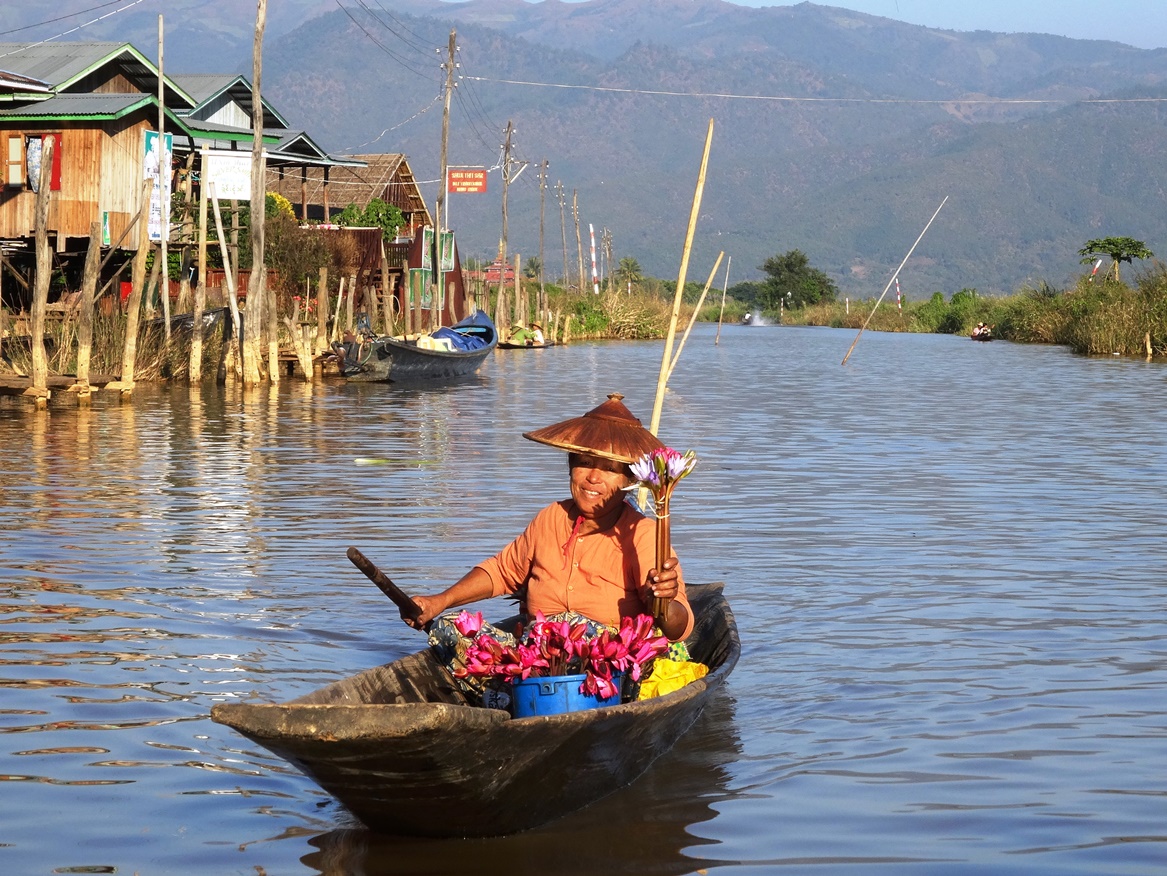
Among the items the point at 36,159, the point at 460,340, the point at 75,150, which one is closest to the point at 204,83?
the point at 75,150

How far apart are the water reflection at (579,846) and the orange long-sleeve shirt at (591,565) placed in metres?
0.73

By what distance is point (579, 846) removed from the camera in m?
5.24

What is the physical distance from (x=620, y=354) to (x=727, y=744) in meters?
38.5

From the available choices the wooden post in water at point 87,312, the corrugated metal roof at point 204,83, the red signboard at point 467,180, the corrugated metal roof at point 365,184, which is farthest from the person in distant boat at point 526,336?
the wooden post in water at point 87,312

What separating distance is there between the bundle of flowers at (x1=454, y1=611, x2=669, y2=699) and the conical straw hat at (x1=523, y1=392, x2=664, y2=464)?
0.64 meters

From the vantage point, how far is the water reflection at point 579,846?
5.03m

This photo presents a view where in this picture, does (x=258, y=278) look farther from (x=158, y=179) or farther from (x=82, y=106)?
(x=82, y=106)

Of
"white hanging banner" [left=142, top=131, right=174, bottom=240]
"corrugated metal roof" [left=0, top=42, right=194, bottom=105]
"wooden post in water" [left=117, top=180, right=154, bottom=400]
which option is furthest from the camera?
"corrugated metal roof" [left=0, top=42, right=194, bottom=105]

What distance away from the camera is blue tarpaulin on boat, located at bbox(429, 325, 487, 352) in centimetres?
3098

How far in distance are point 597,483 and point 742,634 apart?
2.51m

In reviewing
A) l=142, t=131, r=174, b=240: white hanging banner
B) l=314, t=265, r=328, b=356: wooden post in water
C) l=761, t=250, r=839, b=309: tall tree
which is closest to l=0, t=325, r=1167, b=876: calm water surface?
l=142, t=131, r=174, b=240: white hanging banner

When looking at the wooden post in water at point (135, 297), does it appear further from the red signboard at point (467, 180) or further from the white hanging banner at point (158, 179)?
the red signboard at point (467, 180)

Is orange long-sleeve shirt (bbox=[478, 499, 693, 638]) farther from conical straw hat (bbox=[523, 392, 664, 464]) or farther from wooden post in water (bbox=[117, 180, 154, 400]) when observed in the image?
wooden post in water (bbox=[117, 180, 154, 400])

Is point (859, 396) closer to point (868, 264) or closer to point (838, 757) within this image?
point (838, 757)
